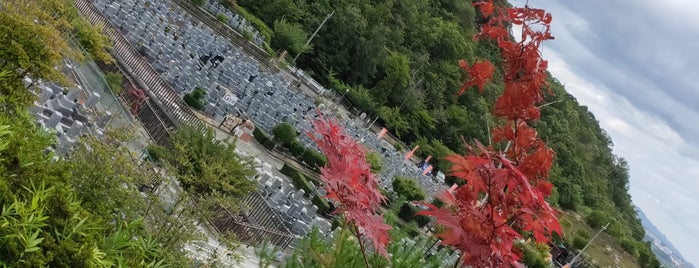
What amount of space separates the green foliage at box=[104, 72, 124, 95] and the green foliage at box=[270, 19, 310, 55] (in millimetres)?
27288

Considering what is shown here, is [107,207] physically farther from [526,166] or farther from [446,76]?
[446,76]

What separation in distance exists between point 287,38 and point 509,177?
133ft

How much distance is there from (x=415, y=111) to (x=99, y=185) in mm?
45480

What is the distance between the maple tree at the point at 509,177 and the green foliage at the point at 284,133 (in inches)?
809

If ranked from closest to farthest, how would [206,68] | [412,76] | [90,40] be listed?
[90,40] < [206,68] < [412,76]

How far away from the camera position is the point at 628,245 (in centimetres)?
5450

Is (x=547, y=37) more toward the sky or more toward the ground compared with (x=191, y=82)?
more toward the sky

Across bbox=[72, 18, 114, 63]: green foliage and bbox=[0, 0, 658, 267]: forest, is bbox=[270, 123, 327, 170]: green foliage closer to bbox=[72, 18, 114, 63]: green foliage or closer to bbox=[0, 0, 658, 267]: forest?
bbox=[0, 0, 658, 267]: forest

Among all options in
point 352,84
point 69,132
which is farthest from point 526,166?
point 352,84

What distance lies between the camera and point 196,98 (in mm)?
20906

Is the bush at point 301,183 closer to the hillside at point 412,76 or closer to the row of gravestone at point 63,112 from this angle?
the row of gravestone at point 63,112

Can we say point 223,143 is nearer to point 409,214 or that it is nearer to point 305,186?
point 305,186

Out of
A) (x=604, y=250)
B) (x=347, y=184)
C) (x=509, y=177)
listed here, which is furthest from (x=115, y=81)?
(x=604, y=250)

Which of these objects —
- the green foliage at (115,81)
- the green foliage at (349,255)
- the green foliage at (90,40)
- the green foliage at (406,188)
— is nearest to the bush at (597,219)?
the green foliage at (406,188)
